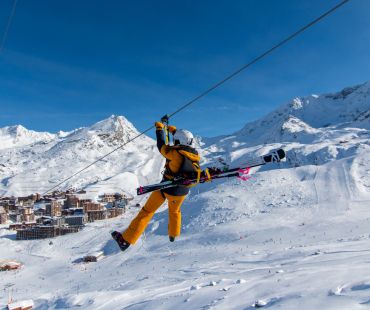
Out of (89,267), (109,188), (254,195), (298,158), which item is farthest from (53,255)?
(298,158)

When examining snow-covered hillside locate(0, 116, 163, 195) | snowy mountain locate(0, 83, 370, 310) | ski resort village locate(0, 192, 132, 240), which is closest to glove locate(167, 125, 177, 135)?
snowy mountain locate(0, 83, 370, 310)

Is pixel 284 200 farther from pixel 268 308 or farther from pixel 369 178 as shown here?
pixel 268 308

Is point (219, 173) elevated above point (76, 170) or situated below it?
below

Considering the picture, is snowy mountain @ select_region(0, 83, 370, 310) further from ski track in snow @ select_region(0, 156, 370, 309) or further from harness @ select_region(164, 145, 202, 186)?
harness @ select_region(164, 145, 202, 186)

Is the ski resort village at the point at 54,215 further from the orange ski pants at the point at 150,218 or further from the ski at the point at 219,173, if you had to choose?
the ski at the point at 219,173

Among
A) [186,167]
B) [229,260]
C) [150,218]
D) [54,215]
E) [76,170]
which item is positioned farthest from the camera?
[76,170]

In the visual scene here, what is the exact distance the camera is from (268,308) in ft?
23.5

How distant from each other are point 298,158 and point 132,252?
80.8 m

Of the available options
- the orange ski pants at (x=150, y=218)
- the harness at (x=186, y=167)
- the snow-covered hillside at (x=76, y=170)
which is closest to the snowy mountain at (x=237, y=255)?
the orange ski pants at (x=150, y=218)

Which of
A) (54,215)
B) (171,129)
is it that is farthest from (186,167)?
(54,215)

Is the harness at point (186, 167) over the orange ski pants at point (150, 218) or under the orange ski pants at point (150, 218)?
over

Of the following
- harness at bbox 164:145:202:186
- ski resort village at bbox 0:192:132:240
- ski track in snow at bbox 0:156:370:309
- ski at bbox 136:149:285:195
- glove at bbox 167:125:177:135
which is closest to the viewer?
harness at bbox 164:145:202:186

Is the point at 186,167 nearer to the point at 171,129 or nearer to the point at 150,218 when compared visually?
the point at 171,129

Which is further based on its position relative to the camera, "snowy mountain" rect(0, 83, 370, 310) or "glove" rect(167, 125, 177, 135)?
"snowy mountain" rect(0, 83, 370, 310)
